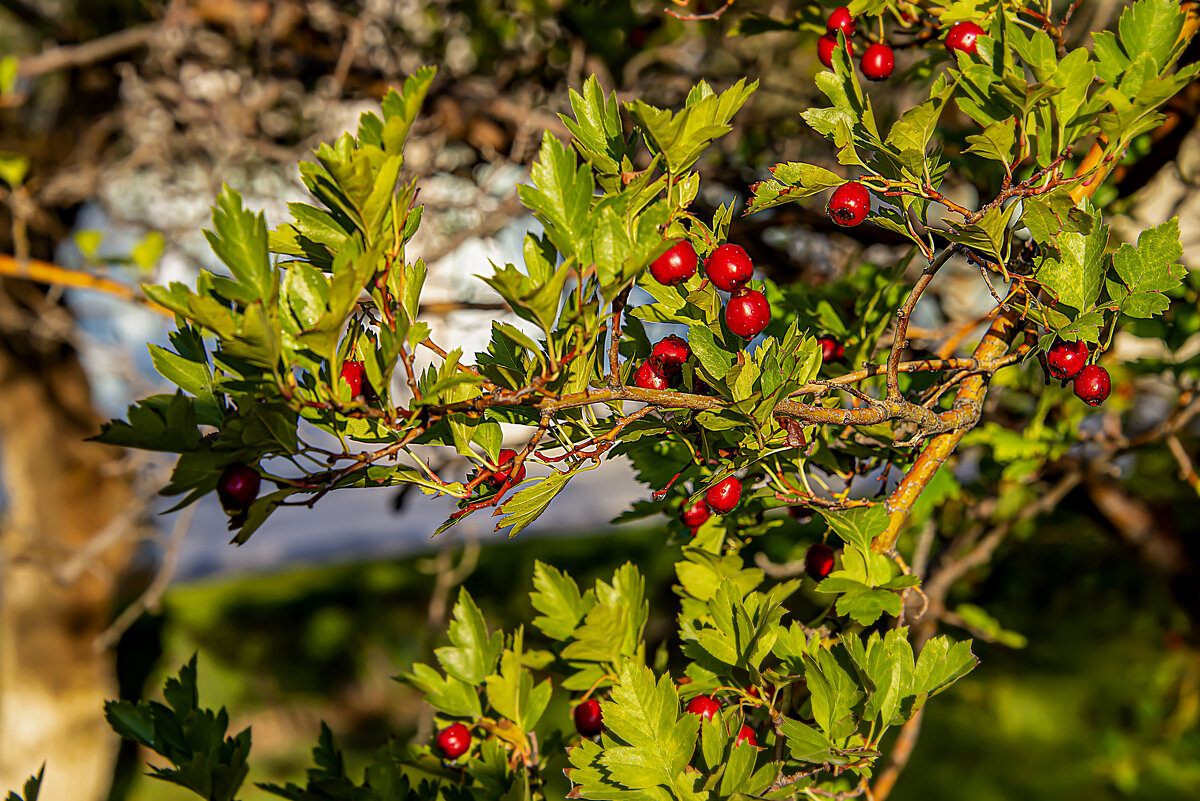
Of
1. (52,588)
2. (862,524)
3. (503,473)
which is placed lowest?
(52,588)

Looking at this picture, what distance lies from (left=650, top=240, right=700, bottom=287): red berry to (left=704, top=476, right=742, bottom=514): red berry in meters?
0.24

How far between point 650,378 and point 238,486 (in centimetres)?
45

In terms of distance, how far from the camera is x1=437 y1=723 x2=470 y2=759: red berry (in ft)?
3.76

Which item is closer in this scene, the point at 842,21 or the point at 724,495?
the point at 724,495

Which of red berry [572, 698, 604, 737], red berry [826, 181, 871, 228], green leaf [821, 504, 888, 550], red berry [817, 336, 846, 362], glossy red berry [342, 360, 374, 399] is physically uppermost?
red berry [826, 181, 871, 228]

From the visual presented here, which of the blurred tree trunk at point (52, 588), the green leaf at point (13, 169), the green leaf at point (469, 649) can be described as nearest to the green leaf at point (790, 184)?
the green leaf at point (469, 649)

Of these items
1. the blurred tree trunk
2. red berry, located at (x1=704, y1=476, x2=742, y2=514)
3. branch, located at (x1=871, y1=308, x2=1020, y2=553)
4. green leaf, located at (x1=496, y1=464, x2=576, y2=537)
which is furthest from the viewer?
the blurred tree trunk

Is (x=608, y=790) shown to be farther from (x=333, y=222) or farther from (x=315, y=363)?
(x=333, y=222)

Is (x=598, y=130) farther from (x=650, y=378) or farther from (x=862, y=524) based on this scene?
(x=862, y=524)

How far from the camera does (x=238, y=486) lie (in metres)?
0.86

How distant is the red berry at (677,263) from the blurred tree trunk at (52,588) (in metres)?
4.76

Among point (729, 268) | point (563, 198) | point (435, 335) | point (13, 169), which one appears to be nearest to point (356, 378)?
point (563, 198)

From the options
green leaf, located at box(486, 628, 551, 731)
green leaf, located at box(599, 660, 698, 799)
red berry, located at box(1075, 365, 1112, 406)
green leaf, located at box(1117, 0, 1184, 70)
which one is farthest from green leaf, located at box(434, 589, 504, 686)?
green leaf, located at box(1117, 0, 1184, 70)

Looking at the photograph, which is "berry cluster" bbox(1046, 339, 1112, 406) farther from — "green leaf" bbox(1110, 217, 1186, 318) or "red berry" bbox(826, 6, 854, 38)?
"red berry" bbox(826, 6, 854, 38)
